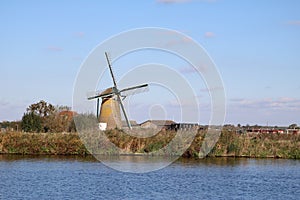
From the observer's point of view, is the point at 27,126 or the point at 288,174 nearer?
the point at 288,174

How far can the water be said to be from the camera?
20.0 m

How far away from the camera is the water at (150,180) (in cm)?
1998

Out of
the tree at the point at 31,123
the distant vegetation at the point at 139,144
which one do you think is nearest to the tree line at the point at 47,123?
the tree at the point at 31,123

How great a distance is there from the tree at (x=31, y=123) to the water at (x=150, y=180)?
15.7 m

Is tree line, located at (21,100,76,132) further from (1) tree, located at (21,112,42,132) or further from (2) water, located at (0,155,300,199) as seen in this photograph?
(2) water, located at (0,155,300,199)

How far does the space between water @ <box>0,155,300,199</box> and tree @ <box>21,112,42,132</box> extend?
15.7 metres

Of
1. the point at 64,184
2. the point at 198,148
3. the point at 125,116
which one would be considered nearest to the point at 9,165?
the point at 64,184

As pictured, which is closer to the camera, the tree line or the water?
the water

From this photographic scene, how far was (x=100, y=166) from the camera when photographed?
94.9 feet

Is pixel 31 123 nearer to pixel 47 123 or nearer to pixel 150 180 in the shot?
pixel 47 123

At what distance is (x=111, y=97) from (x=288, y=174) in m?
20.2

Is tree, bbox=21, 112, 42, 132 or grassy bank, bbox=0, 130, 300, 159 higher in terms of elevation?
tree, bbox=21, 112, 42, 132

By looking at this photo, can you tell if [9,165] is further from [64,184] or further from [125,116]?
[125,116]

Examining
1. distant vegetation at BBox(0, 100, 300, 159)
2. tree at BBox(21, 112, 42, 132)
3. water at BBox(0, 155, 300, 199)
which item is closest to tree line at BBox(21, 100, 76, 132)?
tree at BBox(21, 112, 42, 132)
